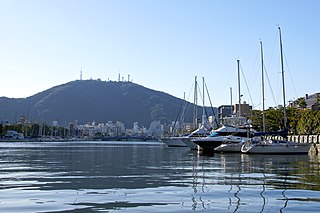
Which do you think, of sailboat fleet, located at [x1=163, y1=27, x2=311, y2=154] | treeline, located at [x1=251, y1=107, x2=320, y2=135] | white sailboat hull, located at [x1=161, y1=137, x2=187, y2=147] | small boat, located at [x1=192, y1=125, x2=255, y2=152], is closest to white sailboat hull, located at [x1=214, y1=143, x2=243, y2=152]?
sailboat fleet, located at [x1=163, y1=27, x2=311, y2=154]

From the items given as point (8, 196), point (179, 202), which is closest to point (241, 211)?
point (179, 202)

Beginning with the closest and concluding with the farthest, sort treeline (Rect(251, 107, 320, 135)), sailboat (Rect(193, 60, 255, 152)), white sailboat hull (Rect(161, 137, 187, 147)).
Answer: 1. sailboat (Rect(193, 60, 255, 152))
2. treeline (Rect(251, 107, 320, 135))
3. white sailboat hull (Rect(161, 137, 187, 147))

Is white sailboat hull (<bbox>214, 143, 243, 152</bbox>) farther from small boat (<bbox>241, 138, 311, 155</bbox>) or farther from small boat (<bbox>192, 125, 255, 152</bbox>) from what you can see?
small boat (<bbox>241, 138, 311, 155</bbox>)

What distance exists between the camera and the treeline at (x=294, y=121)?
95775mm

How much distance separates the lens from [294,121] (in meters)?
114

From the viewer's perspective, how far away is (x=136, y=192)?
18.8 metres

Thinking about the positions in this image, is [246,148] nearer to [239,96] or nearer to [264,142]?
[264,142]

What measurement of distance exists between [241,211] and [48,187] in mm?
9830

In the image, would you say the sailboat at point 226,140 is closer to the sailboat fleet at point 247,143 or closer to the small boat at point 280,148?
the sailboat fleet at point 247,143

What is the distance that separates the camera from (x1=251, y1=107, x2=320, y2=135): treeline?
95775 millimetres

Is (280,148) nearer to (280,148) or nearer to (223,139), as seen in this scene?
(280,148)

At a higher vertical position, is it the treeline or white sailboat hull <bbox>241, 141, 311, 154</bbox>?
the treeline

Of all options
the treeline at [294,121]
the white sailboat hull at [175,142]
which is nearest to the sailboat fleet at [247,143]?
the treeline at [294,121]

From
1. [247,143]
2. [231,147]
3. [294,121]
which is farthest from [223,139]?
[294,121]
